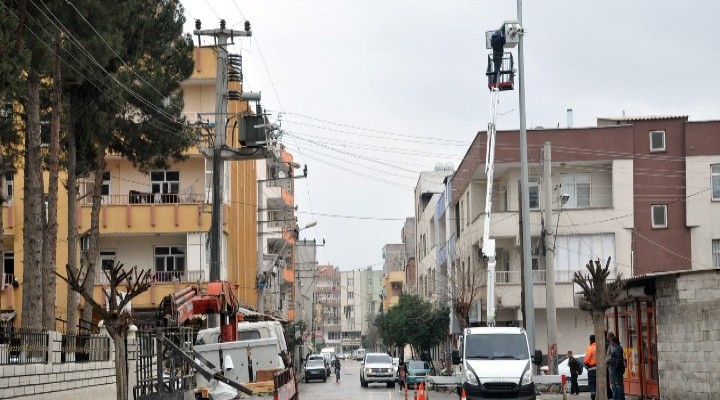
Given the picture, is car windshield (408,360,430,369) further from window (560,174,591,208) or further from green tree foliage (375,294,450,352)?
green tree foliage (375,294,450,352)

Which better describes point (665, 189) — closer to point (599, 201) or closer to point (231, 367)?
point (599, 201)

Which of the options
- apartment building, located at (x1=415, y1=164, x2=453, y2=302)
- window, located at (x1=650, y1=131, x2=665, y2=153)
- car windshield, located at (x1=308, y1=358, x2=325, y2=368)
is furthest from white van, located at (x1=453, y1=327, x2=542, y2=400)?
apartment building, located at (x1=415, y1=164, x2=453, y2=302)

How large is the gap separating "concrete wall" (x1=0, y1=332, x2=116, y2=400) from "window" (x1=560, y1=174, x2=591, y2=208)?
36422 millimetres

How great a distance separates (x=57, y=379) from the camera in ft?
67.1

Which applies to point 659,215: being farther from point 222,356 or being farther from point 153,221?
point 222,356

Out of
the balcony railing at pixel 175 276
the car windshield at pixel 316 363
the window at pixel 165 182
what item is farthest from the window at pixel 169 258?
the car windshield at pixel 316 363

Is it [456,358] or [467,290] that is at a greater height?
[467,290]

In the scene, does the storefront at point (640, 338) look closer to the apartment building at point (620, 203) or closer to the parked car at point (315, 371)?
the apartment building at point (620, 203)

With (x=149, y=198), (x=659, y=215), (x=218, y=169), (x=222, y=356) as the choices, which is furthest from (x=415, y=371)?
(x=222, y=356)

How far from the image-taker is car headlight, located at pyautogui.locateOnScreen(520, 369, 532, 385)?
30.1m

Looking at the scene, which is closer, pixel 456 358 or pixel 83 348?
pixel 83 348

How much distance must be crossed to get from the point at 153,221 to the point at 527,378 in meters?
24.7

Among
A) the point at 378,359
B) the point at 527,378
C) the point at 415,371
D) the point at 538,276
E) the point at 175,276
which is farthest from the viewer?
the point at 378,359

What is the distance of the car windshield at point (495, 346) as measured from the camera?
1219 inches
